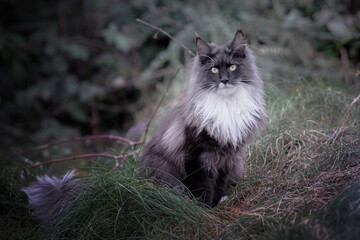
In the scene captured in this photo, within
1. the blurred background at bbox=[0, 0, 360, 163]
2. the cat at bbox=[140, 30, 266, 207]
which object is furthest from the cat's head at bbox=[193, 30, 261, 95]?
the blurred background at bbox=[0, 0, 360, 163]

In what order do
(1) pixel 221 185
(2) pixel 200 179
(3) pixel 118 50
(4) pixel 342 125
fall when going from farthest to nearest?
(3) pixel 118 50 → (4) pixel 342 125 → (1) pixel 221 185 → (2) pixel 200 179

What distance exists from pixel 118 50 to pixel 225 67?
4881 mm

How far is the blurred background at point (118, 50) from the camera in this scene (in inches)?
226

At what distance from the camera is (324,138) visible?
3.20m

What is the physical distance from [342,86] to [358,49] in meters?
2.15

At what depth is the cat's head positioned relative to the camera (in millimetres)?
2736

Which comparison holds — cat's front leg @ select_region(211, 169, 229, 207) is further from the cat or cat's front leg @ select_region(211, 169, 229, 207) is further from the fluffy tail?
the fluffy tail

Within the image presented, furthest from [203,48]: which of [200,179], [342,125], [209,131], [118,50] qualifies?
[118,50]

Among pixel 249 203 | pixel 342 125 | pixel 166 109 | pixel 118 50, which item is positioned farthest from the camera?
pixel 118 50

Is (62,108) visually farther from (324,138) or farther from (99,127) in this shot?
(324,138)

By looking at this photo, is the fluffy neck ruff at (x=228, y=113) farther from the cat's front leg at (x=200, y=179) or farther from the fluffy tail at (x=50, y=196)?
the fluffy tail at (x=50, y=196)

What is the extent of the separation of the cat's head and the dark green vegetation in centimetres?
53

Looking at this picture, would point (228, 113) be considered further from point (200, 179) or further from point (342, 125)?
point (342, 125)

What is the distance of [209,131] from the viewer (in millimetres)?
2719
